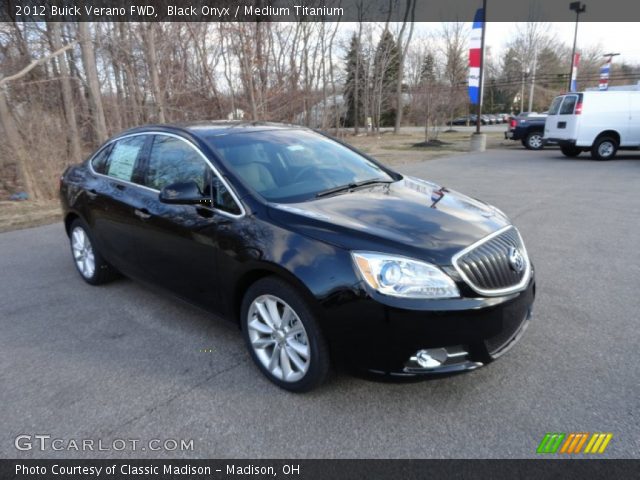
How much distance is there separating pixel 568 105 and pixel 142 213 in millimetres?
15618

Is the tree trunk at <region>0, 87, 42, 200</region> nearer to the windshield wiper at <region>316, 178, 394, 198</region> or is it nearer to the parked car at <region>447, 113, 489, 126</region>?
the windshield wiper at <region>316, 178, 394, 198</region>

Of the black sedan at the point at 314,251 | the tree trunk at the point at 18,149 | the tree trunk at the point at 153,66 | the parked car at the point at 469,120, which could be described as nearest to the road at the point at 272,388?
the black sedan at the point at 314,251

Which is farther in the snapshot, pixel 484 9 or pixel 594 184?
pixel 484 9

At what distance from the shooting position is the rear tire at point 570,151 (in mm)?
15806

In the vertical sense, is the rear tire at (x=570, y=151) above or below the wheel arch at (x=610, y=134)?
below

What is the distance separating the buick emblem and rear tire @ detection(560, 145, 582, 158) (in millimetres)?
14910

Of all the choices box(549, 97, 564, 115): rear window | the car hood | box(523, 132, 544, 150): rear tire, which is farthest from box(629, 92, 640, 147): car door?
the car hood

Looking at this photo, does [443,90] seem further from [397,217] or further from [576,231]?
[397,217]

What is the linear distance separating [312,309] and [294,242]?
41cm

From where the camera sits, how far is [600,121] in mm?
14812

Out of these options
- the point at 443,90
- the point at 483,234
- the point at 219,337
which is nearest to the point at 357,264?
the point at 483,234

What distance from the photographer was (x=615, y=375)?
9.50 ft
